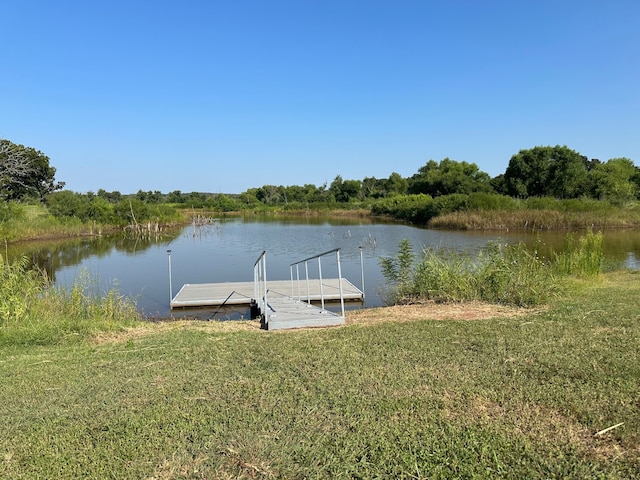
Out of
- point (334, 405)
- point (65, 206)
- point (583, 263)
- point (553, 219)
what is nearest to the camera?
point (334, 405)

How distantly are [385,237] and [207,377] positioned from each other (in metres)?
26.0

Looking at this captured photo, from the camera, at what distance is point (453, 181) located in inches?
2272

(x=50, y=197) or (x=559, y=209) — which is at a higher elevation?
(x=50, y=197)

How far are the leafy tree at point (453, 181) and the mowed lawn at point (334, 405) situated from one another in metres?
52.7

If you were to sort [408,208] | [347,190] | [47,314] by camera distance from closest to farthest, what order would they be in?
[47,314], [408,208], [347,190]

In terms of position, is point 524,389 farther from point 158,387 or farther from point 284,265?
point 284,265

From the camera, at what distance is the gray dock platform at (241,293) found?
11539 mm

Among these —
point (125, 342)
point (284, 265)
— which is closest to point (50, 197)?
point (284, 265)

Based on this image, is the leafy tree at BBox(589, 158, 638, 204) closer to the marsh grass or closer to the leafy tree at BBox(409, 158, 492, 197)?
the marsh grass

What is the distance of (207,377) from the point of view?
3.92 meters

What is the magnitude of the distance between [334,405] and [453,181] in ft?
189

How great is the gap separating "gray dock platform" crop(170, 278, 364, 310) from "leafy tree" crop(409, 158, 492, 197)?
45.5 m

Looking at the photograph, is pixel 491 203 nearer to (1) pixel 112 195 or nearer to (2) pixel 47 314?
(2) pixel 47 314

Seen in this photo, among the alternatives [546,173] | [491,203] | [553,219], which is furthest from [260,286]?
[546,173]
